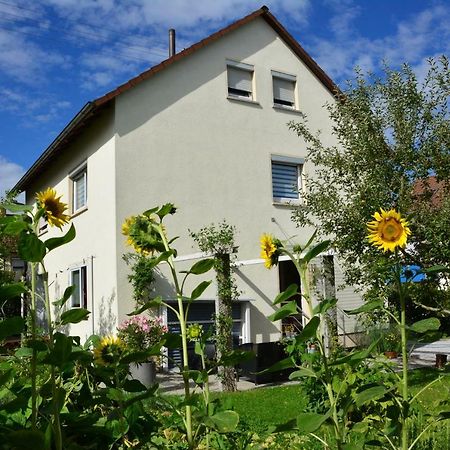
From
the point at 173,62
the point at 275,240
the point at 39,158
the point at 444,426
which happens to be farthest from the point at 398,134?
the point at 39,158

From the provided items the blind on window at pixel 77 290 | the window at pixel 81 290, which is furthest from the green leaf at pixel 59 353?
the blind on window at pixel 77 290

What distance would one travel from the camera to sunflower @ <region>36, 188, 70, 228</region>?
73.0 inches

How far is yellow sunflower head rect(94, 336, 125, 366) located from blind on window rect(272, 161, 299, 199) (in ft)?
38.0

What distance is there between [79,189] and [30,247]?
12.9 m

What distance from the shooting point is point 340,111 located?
8.83 m

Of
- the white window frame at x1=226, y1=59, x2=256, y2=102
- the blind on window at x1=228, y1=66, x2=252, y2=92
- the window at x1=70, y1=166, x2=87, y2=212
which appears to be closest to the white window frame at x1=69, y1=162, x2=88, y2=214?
Result: the window at x1=70, y1=166, x2=87, y2=212

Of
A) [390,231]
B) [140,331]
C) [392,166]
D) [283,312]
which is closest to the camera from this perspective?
[283,312]

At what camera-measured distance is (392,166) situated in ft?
26.7

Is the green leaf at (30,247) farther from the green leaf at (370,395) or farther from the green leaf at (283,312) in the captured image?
the green leaf at (370,395)

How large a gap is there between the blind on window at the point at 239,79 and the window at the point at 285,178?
184 centimetres

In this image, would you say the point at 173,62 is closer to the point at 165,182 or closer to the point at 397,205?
the point at 165,182

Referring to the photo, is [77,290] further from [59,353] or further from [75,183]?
[59,353]

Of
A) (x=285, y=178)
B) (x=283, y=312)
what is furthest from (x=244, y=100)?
(x=283, y=312)

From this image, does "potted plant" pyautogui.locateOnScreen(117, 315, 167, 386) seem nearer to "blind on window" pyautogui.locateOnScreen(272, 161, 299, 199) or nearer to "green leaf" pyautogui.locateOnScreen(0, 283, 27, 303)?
"blind on window" pyautogui.locateOnScreen(272, 161, 299, 199)
